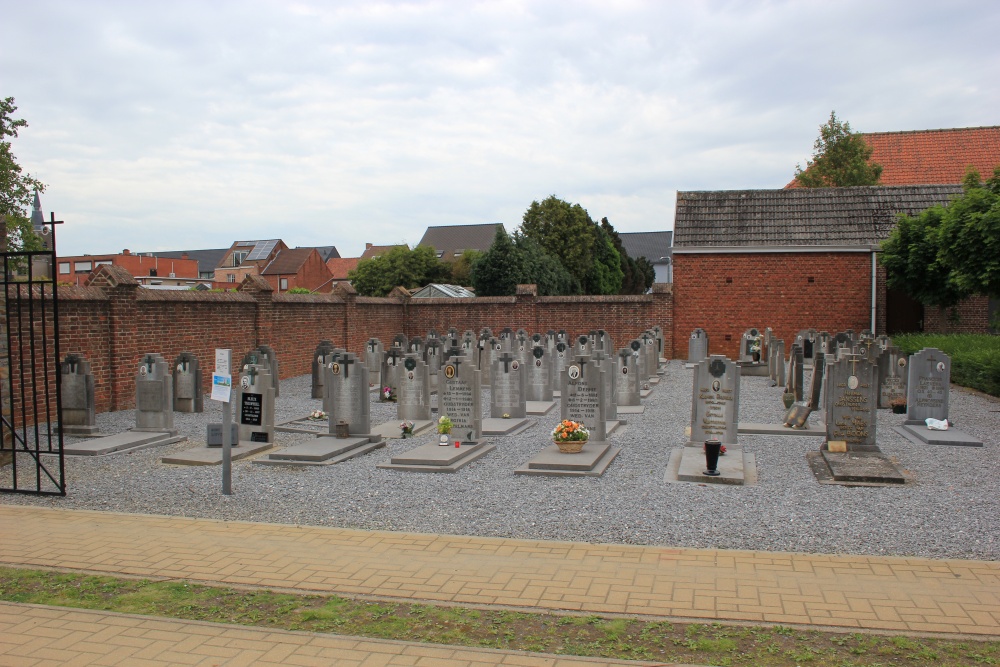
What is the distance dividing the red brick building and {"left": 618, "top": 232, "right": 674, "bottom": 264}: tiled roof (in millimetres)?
76082

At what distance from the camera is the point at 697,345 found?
25.9 m

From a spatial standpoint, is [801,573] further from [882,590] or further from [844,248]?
[844,248]

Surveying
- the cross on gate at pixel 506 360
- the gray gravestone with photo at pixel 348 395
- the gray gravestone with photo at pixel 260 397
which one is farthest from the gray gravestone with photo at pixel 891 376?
the gray gravestone with photo at pixel 260 397

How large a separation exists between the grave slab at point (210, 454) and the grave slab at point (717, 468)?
19.3 ft

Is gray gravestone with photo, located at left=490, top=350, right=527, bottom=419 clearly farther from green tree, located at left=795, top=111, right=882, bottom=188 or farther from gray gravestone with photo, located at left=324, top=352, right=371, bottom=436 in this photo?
green tree, located at left=795, top=111, right=882, bottom=188

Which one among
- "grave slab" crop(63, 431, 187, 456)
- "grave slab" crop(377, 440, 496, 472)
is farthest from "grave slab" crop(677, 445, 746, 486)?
"grave slab" crop(63, 431, 187, 456)

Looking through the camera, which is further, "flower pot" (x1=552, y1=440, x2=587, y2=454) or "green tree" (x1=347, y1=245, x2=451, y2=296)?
"green tree" (x1=347, y1=245, x2=451, y2=296)

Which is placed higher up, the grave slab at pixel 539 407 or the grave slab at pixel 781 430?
the grave slab at pixel 781 430

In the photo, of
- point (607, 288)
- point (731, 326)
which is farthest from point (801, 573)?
point (607, 288)

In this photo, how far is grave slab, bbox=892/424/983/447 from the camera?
11.1m

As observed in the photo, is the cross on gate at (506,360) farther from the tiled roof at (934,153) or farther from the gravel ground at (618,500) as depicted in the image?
the tiled roof at (934,153)

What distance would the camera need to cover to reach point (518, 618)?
502 cm

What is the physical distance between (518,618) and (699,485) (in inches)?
168

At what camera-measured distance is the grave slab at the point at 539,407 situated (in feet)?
49.0
